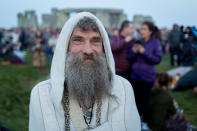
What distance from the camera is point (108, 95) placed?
2.36 m

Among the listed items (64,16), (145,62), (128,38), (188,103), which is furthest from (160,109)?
(64,16)

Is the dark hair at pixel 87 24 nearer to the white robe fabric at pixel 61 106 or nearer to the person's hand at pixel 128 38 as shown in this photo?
the white robe fabric at pixel 61 106

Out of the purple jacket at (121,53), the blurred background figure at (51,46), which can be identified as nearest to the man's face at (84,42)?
the purple jacket at (121,53)

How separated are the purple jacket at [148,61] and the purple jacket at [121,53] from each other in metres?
0.21

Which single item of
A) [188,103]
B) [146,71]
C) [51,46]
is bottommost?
[188,103]

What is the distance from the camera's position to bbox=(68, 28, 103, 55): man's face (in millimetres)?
2246

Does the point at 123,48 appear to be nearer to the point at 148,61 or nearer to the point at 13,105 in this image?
the point at 148,61

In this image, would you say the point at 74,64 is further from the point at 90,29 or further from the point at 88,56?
the point at 90,29

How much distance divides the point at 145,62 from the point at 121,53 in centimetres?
52

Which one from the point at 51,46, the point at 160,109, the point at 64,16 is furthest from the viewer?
the point at 64,16

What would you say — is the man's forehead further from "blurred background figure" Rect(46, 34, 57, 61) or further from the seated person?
"blurred background figure" Rect(46, 34, 57, 61)

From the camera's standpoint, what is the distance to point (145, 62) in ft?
15.1

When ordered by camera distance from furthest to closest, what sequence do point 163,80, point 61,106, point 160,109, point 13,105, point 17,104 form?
point 17,104
point 13,105
point 163,80
point 160,109
point 61,106

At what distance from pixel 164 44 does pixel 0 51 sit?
11.0m
